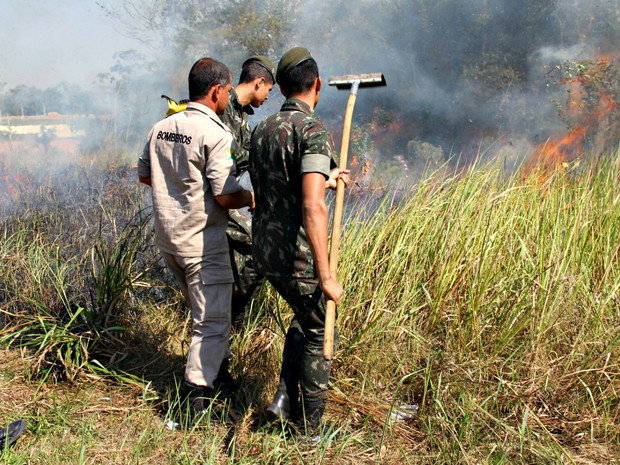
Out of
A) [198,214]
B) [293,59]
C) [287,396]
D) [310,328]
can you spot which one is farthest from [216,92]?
[287,396]

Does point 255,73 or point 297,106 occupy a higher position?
point 255,73

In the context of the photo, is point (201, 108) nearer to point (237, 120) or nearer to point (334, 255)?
point (237, 120)

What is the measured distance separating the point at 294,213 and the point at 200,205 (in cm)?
59

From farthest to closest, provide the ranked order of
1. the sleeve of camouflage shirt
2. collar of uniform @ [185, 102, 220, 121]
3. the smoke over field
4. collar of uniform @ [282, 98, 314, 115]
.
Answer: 1. the smoke over field
2. collar of uniform @ [185, 102, 220, 121]
3. collar of uniform @ [282, 98, 314, 115]
4. the sleeve of camouflage shirt

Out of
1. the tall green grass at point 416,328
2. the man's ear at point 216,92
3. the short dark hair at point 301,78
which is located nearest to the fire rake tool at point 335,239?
the short dark hair at point 301,78

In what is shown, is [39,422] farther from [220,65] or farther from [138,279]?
[220,65]

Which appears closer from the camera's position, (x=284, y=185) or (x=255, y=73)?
(x=284, y=185)

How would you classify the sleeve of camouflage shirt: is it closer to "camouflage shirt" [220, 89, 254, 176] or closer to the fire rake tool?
the fire rake tool

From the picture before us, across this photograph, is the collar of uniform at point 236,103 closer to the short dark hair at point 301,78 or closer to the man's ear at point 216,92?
the man's ear at point 216,92

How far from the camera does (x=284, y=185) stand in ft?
10.3

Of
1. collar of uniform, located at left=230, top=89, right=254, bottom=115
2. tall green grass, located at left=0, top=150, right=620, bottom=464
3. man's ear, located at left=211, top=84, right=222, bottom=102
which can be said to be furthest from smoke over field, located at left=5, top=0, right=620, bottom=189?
man's ear, located at left=211, top=84, right=222, bottom=102

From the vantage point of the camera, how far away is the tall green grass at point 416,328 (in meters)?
3.19

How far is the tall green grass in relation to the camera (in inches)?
125

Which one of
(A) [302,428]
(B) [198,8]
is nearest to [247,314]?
(A) [302,428]
